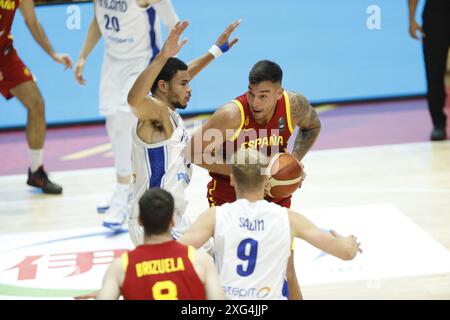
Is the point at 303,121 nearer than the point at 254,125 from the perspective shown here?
No

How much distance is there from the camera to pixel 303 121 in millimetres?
5531

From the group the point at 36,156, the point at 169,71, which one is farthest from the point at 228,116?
the point at 36,156

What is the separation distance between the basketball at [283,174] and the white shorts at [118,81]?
8.94 ft

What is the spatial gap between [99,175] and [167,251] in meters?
5.47

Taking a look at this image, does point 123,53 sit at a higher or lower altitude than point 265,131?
higher

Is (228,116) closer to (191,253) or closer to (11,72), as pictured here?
(191,253)

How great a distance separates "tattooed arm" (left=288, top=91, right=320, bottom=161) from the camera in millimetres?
5398

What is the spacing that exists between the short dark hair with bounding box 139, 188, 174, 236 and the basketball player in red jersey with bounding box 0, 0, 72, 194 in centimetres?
476

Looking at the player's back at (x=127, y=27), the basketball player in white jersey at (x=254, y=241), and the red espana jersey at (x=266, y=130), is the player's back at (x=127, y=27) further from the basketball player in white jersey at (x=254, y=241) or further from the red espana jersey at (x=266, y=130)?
the basketball player in white jersey at (x=254, y=241)

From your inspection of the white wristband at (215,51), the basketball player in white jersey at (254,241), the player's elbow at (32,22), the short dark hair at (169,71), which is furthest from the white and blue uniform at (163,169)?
the player's elbow at (32,22)

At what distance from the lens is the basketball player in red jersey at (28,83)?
26.2ft

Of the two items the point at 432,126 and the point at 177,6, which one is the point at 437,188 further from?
the point at 177,6

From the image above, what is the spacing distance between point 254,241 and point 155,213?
0.58 meters

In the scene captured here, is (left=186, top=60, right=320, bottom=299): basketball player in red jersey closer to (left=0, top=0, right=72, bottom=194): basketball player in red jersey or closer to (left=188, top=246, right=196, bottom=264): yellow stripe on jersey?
(left=188, top=246, right=196, bottom=264): yellow stripe on jersey
